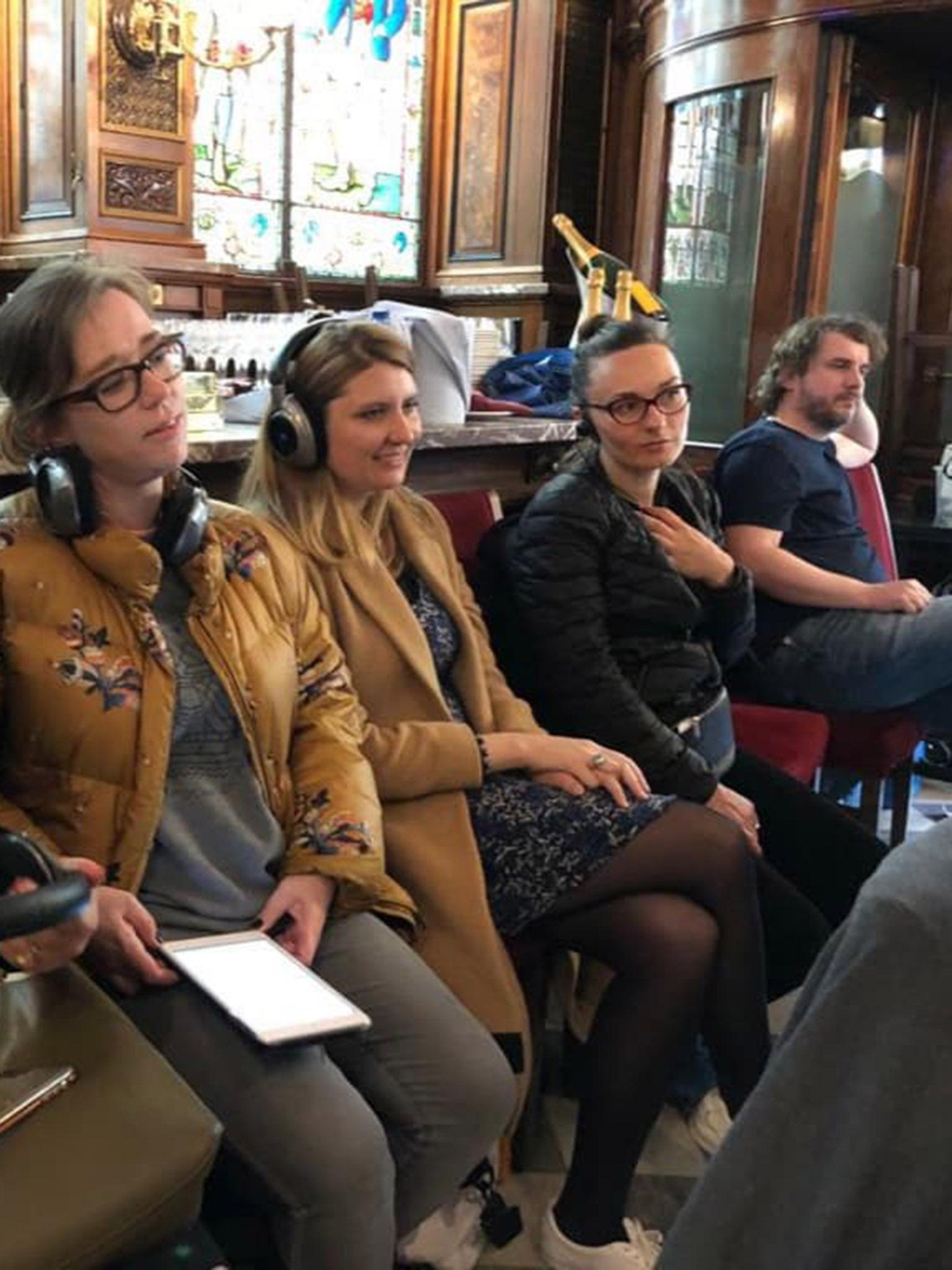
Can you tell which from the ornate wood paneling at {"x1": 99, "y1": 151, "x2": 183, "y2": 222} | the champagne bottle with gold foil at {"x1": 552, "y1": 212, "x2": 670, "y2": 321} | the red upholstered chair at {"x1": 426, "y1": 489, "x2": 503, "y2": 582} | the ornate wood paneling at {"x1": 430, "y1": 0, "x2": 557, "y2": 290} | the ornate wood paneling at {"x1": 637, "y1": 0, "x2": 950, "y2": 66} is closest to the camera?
the red upholstered chair at {"x1": 426, "y1": 489, "x2": 503, "y2": 582}

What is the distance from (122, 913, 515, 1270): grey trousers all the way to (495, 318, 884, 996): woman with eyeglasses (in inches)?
23.2

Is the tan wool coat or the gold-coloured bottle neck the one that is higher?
the gold-coloured bottle neck

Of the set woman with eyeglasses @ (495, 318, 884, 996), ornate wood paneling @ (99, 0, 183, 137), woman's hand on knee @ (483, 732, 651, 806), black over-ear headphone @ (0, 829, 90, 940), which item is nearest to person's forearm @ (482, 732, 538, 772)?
woman's hand on knee @ (483, 732, 651, 806)

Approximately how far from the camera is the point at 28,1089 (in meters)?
0.99

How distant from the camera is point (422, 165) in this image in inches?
248

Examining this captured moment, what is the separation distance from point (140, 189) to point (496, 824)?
12.9 ft

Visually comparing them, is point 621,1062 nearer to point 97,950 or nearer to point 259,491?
point 97,950

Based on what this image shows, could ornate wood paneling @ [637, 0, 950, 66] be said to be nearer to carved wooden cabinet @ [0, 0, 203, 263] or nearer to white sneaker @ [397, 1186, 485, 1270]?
carved wooden cabinet @ [0, 0, 203, 263]

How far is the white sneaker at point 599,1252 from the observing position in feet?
5.09

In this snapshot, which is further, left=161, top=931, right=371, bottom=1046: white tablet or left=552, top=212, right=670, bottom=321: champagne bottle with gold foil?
left=552, top=212, right=670, bottom=321: champagne bottle with gold foil

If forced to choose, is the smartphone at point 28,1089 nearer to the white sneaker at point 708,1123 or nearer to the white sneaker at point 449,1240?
the white sneaker at point 449,1240

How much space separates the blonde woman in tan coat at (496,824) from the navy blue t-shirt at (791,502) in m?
0.90

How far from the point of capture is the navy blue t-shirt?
253cm

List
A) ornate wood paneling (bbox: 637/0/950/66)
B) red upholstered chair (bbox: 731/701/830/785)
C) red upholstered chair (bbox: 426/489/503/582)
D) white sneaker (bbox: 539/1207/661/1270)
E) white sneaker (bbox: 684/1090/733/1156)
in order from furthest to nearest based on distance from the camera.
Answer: ornate wood paneling (bbox: 637/0/950/66) < red upholstered chair (bbox: 731/701/830/785) < red upholstered chair (bbox: 426/489/503/582) < white sneaker (bbox: 684/1090/733/1156) < white sneaker (bbox: 539/1207/661/1270)
